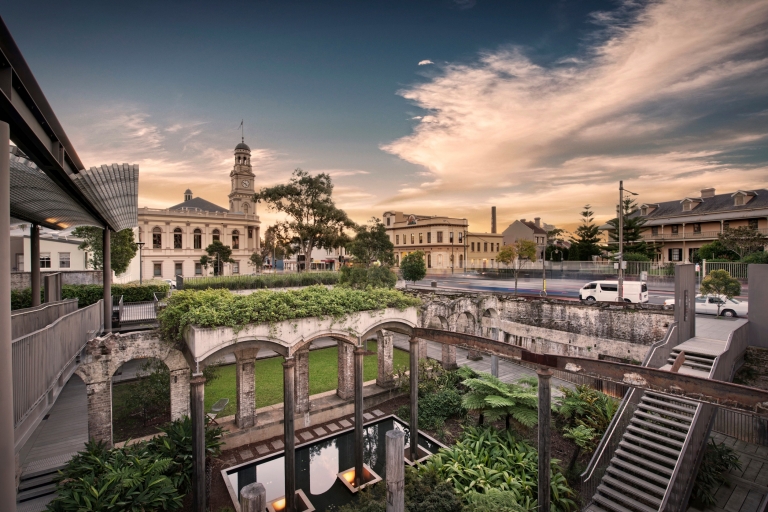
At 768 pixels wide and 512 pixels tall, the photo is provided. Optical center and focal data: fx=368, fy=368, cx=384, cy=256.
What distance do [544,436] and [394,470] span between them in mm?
3327

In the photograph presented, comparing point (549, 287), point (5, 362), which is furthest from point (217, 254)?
point (5, 362)

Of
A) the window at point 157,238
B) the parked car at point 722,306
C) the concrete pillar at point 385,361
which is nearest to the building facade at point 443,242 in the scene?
the window at point 157,238

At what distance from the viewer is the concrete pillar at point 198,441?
881 centimetres

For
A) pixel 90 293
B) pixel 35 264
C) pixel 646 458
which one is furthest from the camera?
pixel 90 293

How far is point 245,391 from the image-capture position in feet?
43.3

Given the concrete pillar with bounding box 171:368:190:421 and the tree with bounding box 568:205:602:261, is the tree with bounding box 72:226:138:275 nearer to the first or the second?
the concrete pillar with bounding box 171:368:190:421

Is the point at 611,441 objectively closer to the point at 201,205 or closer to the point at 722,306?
the point at 722,306

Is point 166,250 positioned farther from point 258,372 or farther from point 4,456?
point 4,456

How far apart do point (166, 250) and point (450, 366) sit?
47.9 metres

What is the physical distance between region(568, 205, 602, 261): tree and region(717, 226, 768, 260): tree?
17.6m

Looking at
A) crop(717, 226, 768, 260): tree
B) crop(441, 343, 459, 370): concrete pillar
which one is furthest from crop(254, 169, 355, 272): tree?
crop(717, 226, 768, 260): tree

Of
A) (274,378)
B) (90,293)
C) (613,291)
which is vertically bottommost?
(274,378)

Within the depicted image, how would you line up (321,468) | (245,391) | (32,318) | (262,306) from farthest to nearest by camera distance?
(245,391) → (321,468) → (262,306) → (32,318)

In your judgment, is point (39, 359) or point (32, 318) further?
point (32, 318)
